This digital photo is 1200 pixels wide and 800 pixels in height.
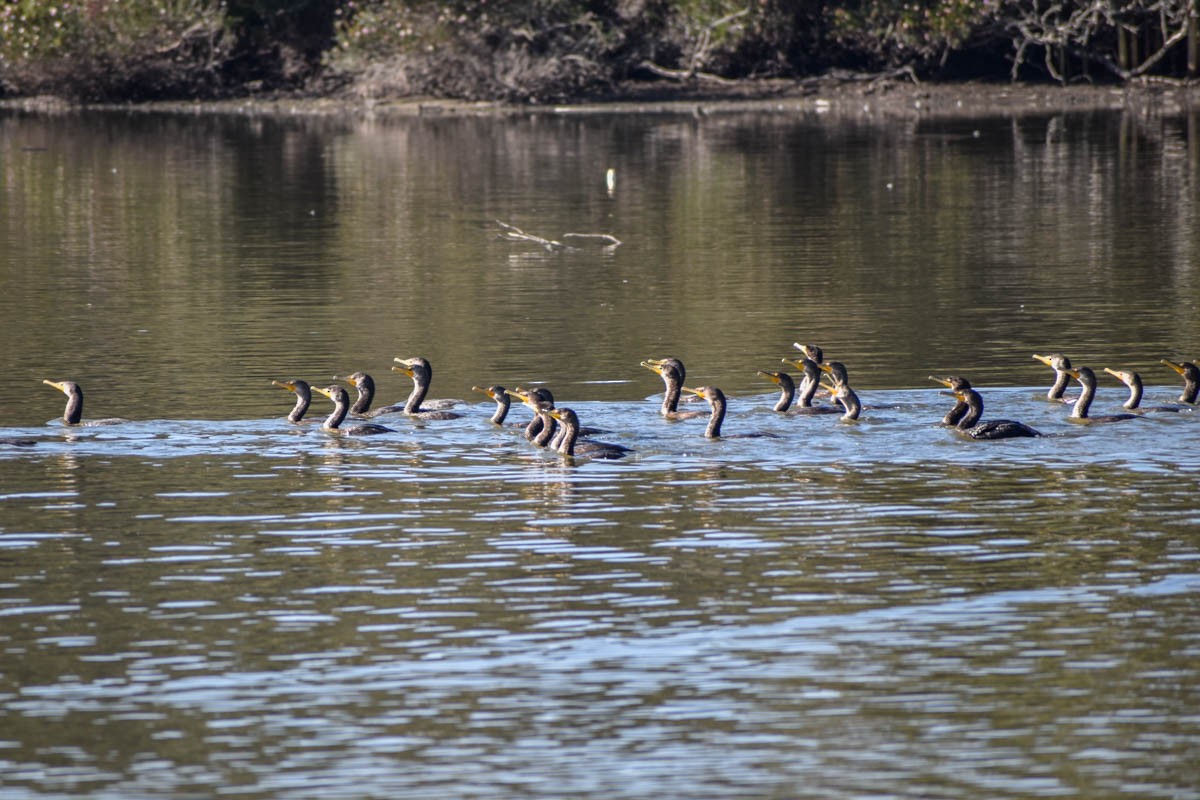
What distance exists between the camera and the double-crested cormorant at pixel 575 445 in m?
16.8

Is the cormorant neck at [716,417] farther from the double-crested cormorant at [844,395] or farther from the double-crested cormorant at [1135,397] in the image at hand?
the double-crested cormorant at [1135,397]

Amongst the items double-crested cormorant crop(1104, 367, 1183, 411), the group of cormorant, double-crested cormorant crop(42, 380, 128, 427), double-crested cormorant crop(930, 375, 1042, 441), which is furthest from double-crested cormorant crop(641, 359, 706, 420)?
double-crested cormorant crop(42, 380, 128, 427)

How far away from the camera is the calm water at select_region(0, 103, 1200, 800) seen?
1005 cm

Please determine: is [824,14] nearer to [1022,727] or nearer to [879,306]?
[879,306]

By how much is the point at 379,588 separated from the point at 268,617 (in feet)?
2.78

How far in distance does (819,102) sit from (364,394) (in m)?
45.7

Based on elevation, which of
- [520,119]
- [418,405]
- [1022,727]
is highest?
[520,119]

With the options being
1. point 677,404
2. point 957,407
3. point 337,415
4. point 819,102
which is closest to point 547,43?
point 819,102

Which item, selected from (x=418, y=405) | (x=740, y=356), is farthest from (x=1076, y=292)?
(x=418, y=405)

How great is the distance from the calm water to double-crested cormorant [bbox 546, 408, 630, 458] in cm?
18

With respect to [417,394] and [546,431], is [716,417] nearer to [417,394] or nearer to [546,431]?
[546,431]

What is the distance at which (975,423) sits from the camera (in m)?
17.4

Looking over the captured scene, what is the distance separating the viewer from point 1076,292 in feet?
84.9

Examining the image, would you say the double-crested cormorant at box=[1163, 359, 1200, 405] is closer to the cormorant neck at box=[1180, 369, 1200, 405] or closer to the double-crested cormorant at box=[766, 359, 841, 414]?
the cormorant neck at box=[1180, 369, 1200, 405]
